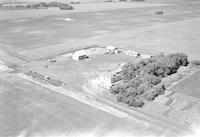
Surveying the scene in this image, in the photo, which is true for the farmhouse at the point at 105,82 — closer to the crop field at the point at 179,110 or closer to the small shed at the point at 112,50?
the crop field at the point at 179,110

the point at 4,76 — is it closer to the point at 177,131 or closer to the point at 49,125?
the point at 49,125

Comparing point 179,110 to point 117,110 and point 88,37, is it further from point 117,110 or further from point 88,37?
point 88,37

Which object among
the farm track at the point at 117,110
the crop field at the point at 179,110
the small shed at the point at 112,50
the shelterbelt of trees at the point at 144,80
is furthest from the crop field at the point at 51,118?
the small shed at the point at 112,50

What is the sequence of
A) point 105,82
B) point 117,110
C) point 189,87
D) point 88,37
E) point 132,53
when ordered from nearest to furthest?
point 117,110, point 189,87, point 105,82, point 132,53, point 88,37

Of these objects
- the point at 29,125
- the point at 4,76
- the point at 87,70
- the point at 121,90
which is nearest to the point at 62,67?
the point at 87,70

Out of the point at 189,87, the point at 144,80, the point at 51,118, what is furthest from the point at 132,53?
the point at 51,118

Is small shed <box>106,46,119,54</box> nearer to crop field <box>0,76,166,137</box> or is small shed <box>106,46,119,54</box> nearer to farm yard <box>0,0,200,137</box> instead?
farm yard <box>0,0,200,137</box>
